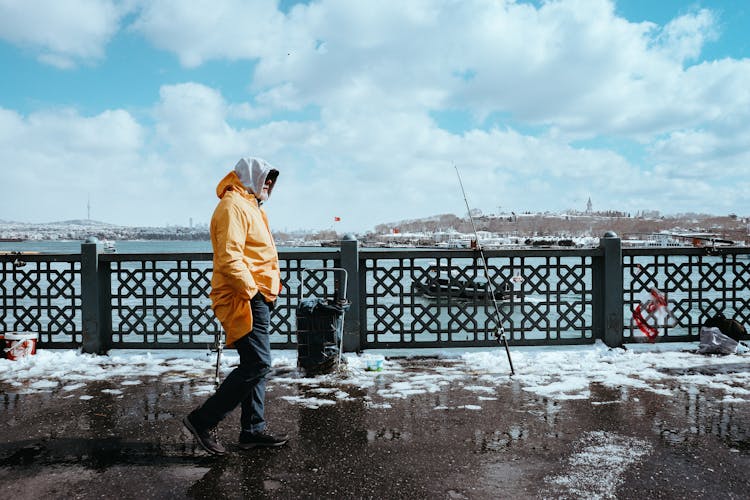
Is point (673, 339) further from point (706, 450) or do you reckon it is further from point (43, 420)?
point (43, 420)

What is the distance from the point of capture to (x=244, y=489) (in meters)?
3.23

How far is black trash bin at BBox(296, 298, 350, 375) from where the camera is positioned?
590cm

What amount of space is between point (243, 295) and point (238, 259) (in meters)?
0.22

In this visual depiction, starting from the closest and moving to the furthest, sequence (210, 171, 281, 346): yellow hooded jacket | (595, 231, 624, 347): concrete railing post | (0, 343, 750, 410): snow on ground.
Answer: (210, 171, 281, 346): yellow hooded jacket → (0, 343, 750, 410): snow on ground → (595, 231, 624, 347): concrete railing post

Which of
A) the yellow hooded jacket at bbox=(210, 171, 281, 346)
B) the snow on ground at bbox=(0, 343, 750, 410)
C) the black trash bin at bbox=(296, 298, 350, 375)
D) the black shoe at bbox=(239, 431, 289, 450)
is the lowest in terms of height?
the snow on ground at bbox=(0, 343, 750, 410)

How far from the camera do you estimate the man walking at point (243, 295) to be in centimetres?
356

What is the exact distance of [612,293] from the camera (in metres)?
7.06

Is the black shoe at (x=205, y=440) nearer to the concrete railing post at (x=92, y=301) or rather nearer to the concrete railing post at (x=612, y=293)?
the concrete railing post at (x=92, y=301)

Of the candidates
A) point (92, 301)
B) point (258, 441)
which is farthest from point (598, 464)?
point (92, 301)

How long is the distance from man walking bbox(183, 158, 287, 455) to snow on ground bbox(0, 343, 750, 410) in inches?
48.4

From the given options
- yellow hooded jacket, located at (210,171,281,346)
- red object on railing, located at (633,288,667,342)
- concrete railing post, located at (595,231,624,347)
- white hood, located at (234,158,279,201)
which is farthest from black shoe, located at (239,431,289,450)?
red object on railing, located at (633,288,667,342)

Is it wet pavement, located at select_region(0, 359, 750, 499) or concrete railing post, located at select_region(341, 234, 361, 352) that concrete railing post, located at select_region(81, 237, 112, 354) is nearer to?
wet pavement, located at select_region(0, 359, 750, 499)

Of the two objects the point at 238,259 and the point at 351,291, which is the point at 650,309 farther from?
the point at 238,259

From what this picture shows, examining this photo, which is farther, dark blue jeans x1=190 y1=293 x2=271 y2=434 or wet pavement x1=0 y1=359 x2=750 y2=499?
dark blue jeans x1=190 y1=293 x2=271 y2=434
